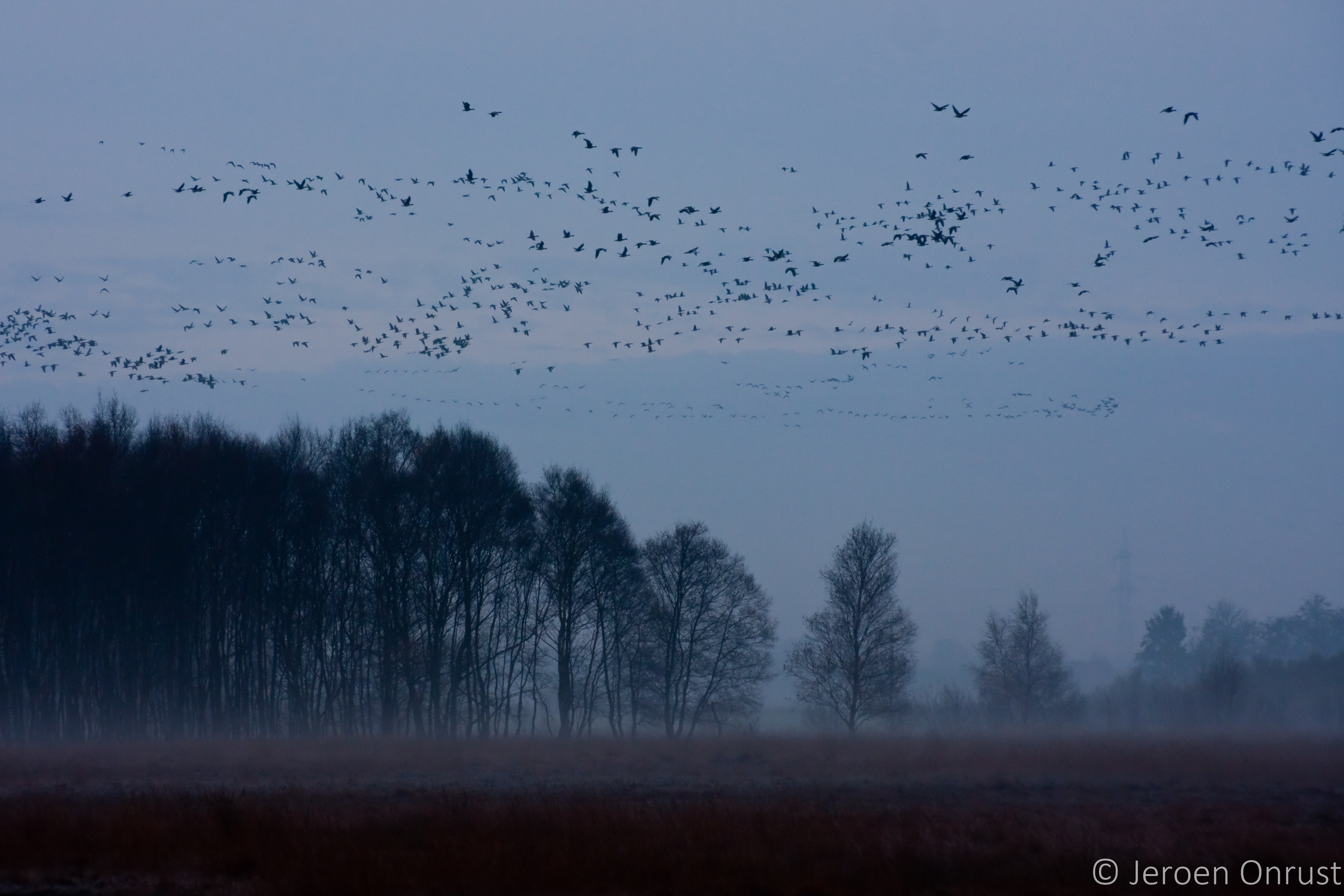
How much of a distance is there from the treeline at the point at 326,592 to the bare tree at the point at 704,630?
151 millimetres

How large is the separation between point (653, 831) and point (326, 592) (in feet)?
160

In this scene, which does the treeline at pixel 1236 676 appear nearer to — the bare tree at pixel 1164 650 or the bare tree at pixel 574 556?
the bare tree at pixel 1164 650

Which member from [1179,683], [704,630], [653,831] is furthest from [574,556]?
[1179,683]

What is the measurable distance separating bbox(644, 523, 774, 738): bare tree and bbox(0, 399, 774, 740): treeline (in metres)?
0.15

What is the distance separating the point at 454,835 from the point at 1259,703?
322 feet

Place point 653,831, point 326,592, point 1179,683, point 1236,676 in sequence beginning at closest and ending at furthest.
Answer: point 653,831 < point 326,592 < point 1236,676 < point 1179,683

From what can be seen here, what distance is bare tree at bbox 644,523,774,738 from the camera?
232 ft

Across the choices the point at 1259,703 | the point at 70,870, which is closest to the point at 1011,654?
the point at 1259,703

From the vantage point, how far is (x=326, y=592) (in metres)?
64.6

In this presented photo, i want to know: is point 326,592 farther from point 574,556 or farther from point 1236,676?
point 1236,676

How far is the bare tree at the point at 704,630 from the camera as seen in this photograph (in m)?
70.6

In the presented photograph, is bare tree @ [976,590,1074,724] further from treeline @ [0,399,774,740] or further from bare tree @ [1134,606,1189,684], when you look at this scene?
bare tree @ [1134,606,1189,684]

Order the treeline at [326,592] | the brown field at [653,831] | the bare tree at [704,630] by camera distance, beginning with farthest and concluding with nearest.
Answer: the bare tree at [704,630] < the treeline at [326,592] < the brown field at [653,831]

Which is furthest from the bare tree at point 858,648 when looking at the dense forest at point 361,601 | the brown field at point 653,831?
the brown field at point 653,831
